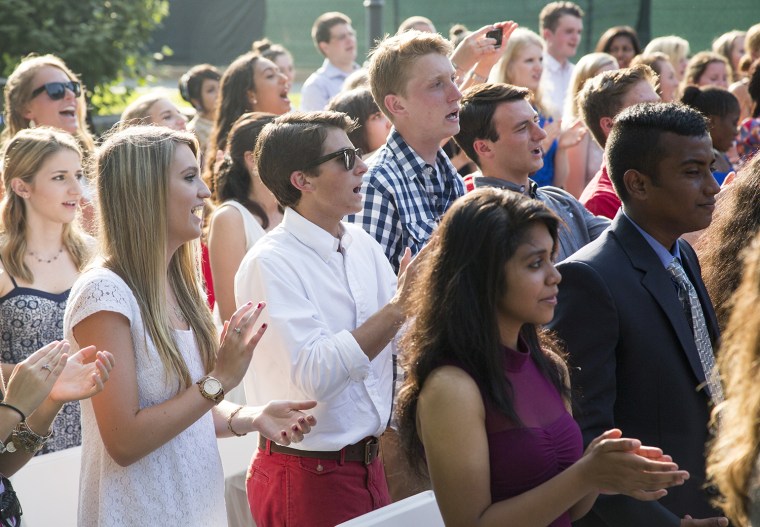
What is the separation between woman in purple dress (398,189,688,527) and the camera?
2.26 metres

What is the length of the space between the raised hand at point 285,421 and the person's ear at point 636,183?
45.7 inches

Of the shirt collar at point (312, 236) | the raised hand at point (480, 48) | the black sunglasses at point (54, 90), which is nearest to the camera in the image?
the shirt collar at point (312, 236)

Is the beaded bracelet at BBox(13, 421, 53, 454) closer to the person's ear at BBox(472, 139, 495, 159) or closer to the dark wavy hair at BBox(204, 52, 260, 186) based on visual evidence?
the person's ear at BBox(472, 139, 495, 159)

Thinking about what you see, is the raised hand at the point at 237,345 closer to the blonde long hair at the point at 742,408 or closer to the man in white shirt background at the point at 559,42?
the blonde long hair at the point at 742,408

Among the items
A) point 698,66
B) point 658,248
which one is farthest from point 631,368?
point 698,66

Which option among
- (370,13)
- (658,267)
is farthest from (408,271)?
(370,13)

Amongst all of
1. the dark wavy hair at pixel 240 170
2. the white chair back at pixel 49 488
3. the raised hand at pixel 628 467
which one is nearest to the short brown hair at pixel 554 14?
the dark wavy hair at pixel 240 170

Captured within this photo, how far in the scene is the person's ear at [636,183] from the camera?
303cm

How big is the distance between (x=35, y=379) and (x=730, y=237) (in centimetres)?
227

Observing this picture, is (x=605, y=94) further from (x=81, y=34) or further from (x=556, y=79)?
(x=81, y=34)

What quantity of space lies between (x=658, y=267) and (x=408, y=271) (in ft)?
2.38

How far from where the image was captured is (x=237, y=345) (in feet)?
9.02

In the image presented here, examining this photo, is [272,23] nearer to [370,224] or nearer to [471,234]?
[370,224]

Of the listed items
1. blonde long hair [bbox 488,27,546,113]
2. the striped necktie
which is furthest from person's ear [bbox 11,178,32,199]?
blonde long hair [bbox 488,27,546,113]
